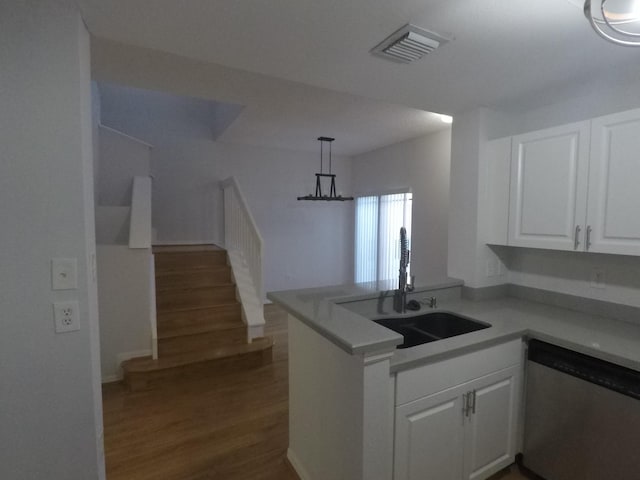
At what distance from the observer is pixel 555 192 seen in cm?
192

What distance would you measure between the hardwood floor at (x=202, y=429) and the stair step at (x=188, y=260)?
1.34 m

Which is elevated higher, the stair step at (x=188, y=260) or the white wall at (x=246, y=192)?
the white wall at (x=246, y=192)

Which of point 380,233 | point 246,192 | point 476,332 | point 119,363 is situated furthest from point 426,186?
point 119,363

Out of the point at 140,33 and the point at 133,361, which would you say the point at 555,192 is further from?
the point at 133,361

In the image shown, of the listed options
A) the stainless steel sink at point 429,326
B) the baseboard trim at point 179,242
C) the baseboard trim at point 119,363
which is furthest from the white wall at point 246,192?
the stainless steel sink at point 429,326

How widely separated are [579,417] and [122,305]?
3.35 m

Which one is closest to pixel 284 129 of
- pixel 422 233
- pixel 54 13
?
pixel 422 233

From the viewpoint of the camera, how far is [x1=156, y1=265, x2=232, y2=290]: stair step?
3604mm

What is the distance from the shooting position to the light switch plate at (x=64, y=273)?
125 centimetres

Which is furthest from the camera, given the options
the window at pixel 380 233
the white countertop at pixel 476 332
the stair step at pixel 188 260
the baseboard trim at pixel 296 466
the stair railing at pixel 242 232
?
the window at pixel 380 233

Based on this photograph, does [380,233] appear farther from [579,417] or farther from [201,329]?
[579,417]

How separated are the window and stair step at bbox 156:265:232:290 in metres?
2.37

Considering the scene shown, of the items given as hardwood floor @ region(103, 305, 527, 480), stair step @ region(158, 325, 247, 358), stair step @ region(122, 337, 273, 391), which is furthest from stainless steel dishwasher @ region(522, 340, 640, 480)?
stair step @ region(158, 325, 247, 358)

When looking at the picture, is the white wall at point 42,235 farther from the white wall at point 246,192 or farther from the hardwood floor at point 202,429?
the white wall at point 246,192
